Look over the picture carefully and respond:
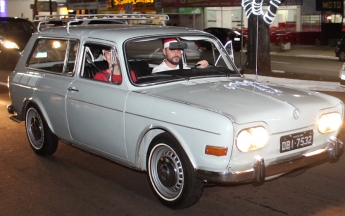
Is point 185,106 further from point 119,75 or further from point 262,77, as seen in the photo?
point 262,77

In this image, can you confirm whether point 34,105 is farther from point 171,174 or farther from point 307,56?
point 307,56

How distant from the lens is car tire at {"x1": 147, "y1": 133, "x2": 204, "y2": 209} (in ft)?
16.4

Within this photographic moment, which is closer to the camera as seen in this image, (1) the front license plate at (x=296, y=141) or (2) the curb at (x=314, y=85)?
(1) the front license plate at (x=296, y=141)

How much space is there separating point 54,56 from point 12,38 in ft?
39.6

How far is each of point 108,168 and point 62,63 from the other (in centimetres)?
148

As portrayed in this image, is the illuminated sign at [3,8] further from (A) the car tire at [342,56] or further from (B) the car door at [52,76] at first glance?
(B) the car door at [52,76]

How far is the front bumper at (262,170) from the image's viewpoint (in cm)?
471

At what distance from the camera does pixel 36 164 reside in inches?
277

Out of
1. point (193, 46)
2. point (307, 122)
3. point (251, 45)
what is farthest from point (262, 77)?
point (307, 122)

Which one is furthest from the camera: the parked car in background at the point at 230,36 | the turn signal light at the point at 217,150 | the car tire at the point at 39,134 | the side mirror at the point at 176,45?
the parked car in background at the point at 230,36

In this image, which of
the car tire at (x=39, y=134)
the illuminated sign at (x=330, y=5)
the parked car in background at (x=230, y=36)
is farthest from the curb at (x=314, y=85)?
the illuminated sign at (x=330, y=5)

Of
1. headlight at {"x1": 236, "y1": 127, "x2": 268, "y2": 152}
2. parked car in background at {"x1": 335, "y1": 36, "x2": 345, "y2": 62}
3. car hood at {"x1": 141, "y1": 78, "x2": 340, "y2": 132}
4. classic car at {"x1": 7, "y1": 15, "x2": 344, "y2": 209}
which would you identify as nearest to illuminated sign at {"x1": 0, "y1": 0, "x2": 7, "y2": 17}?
parked car in background at {"x1": 335, "y1": 36, "x2": 345, "y2": 62}

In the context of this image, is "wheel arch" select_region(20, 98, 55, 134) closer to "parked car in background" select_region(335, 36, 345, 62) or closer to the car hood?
the car hood

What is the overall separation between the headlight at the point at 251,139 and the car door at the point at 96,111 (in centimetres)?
147
